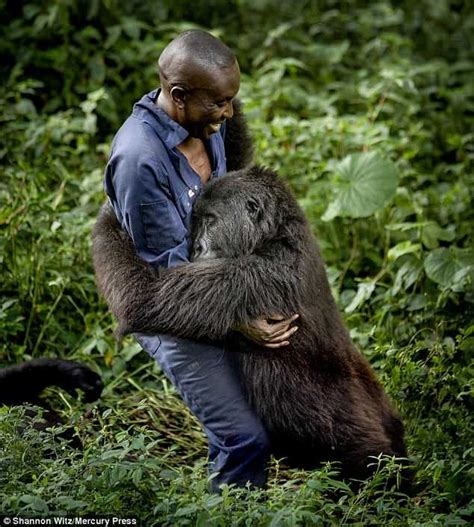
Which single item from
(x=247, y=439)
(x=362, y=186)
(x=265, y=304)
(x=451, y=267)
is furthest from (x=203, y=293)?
(x=362, y=186)

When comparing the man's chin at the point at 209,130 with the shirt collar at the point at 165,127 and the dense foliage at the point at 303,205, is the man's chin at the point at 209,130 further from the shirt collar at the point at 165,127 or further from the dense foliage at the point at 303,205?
the dense foliage at the point at 303,205

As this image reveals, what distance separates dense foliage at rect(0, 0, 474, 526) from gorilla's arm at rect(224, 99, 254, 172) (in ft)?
3.86

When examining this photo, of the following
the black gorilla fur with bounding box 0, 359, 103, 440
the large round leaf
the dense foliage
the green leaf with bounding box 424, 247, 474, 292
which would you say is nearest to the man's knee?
the dense foliage

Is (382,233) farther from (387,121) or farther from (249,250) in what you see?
(249,250)

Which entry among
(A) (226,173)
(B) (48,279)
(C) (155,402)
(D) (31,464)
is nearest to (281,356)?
(A) (226,173)

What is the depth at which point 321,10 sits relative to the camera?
32.8 feet

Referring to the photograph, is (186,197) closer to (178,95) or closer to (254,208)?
(254,208)

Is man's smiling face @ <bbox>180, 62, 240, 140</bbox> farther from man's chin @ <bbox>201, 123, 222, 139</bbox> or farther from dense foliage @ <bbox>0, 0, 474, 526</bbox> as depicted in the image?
dense foliage @ <bbox>0, 0, 474, 526</bbox>

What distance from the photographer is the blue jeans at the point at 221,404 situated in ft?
14.1

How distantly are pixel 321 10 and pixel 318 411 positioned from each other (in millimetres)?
6394

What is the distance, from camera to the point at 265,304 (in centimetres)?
431

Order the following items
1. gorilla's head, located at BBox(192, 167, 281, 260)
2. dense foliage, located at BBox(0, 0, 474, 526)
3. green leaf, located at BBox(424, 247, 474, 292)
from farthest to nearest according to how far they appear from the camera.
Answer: green leaf, located at BBox(424, 247, 474, 292), gorilla's head, located at BBox(192, 167, 281, 260), dense foliage, located at BBox(0, 0, 474, 526)

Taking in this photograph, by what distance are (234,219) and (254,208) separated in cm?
10

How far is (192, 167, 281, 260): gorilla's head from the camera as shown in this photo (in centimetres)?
436
